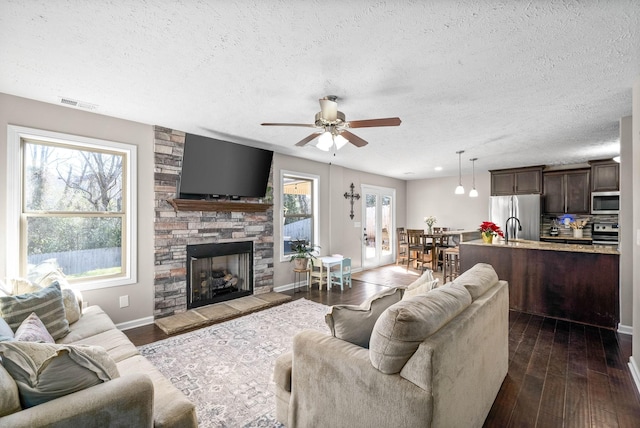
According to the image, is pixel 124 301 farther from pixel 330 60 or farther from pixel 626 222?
pixel 626 222

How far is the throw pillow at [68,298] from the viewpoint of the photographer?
2.35 meters

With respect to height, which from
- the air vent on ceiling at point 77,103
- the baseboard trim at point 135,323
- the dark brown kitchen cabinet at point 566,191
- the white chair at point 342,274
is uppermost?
the air vent on ceiling at point 77,103

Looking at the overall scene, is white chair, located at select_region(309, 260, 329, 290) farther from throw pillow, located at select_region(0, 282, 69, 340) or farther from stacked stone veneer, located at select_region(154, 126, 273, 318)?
throw pillow, located at select_region(0, 282, 69, 340)

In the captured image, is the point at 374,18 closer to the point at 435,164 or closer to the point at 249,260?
the point at 249,260

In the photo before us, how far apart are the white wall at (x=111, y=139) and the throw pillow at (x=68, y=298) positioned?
532 millimetres

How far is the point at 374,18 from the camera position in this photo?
5.40 ft

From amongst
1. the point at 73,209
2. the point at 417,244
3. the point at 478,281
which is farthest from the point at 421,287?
the point at 417,244

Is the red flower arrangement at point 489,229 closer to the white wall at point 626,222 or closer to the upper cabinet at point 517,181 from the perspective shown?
the white wall at point 626,222

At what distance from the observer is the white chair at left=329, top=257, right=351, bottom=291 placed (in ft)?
16.8

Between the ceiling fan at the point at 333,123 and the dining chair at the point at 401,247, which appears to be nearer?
the ceiling fan at the point at 333,123

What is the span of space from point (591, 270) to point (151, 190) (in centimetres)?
546

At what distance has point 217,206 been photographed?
4055 millimetres

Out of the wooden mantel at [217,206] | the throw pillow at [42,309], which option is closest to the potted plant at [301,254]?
the wooden mantel at [217,206]

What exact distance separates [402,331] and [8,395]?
154 centimetres
